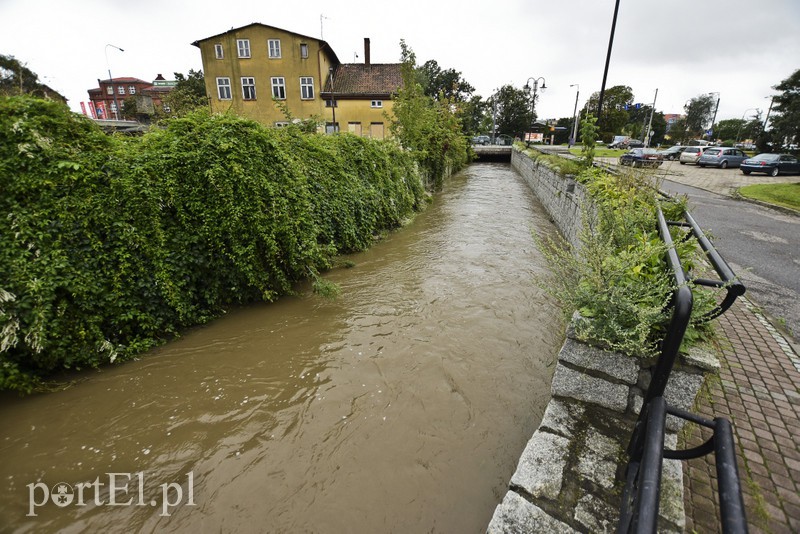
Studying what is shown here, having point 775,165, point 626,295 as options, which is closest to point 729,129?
point 775,165

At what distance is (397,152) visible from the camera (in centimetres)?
1258

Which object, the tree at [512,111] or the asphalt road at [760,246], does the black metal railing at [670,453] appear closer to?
the asphalt road at [760,246]

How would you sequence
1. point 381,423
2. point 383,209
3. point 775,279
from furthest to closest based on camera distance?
point 383,209, point 775,279, point 381,423

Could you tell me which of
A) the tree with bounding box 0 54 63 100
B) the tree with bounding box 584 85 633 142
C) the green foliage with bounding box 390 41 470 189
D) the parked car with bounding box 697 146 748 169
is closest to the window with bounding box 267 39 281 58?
the green foliage with bounding box 390 41 470 189

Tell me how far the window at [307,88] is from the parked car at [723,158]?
29658mm

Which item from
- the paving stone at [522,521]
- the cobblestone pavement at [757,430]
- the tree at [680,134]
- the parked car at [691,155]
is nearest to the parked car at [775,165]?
the parked car at [691,155]

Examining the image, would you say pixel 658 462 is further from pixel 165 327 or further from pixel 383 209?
pixel 383 209

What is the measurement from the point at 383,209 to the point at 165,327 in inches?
257

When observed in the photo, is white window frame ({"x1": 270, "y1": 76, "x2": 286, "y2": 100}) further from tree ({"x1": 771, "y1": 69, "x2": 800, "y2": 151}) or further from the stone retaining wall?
tree ({"x1": 771, "y1": 69, "x2": 800, "y2": 151})

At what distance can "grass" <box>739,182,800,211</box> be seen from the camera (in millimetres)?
12492

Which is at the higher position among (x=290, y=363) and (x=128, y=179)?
(x=128, y=179)

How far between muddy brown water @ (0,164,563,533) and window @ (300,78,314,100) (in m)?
28.6

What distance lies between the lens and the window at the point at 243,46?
94.8ft

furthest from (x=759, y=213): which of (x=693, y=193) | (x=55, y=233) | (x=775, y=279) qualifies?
(x=55, y=233)
